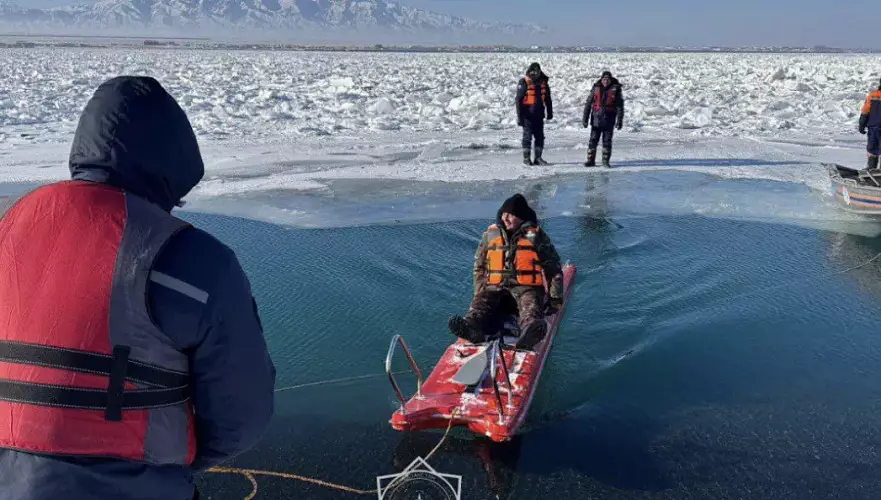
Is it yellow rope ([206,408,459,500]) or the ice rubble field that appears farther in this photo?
the ice rubble field

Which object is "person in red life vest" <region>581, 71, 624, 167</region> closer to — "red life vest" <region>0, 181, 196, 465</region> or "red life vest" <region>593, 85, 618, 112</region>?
"red life vest" <region>593, 85, 618, 112</region>

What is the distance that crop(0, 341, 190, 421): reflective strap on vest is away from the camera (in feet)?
4.79

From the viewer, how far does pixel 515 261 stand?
5.45 metres

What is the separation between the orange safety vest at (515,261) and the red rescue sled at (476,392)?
61 centimetres

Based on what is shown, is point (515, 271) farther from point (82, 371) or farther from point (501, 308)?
point (82, 371)

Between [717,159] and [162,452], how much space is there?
13.2 meters

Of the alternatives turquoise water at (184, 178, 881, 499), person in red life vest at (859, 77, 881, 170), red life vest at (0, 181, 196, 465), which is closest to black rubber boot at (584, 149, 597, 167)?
turquoise water at (184, 178, 881, 499)

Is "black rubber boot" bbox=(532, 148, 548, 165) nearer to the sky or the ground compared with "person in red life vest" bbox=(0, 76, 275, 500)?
nearer to the ground

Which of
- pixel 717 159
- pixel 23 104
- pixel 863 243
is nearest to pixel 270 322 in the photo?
pixel 863 243

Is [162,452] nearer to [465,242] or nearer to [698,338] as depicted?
[698,338]

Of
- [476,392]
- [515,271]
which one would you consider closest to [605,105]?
[515,271]

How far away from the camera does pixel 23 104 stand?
19656 millimetres

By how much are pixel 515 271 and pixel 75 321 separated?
166 inches

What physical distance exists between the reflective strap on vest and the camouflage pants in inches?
145
